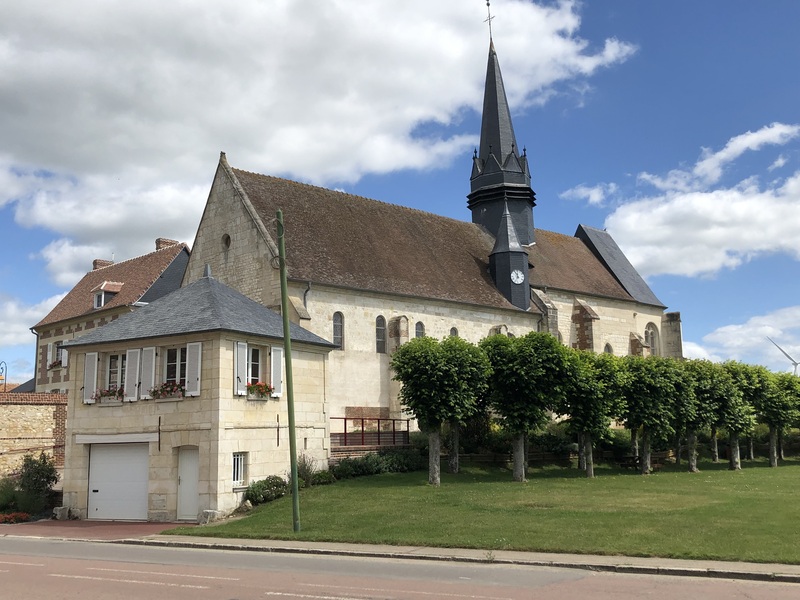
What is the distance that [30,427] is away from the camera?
2703 centimetres

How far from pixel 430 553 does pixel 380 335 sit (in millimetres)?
19357

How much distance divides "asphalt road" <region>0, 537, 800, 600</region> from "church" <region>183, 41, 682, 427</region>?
11.3 m

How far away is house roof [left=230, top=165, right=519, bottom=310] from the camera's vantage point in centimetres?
3159

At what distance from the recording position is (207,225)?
33031mm

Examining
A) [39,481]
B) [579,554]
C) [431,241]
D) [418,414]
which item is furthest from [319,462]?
[431,241]

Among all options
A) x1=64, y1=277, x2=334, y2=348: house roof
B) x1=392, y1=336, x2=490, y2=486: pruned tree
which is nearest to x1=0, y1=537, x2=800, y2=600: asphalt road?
x1=64, y1=277, x2=334, y2=348: house roof

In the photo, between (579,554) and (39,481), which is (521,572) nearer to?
(579,554)

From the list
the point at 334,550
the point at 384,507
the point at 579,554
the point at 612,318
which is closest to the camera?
the point at 579,554

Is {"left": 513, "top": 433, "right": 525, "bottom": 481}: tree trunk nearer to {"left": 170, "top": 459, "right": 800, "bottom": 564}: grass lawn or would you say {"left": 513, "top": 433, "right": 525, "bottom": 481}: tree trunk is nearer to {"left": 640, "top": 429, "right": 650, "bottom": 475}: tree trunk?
{"left": 170, "top": 459, "right": 800, "bottom": 564}: grass lawn

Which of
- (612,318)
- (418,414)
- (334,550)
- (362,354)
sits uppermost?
(612,318)

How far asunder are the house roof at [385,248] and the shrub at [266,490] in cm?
1015

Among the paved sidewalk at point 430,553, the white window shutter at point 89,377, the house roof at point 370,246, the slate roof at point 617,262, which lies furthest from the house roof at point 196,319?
the slate roof at point 617,262

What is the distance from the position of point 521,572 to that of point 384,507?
7.43 m

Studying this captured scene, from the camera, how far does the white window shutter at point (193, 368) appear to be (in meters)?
20.0
